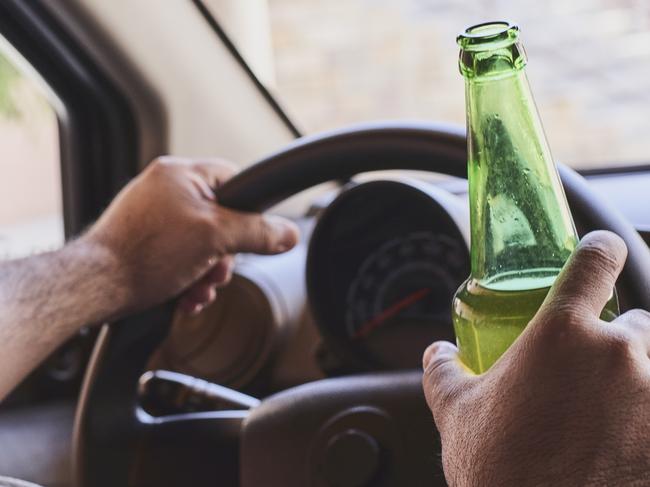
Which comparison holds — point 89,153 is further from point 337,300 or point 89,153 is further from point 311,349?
point 337,300

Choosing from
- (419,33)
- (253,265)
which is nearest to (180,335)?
(253,265)

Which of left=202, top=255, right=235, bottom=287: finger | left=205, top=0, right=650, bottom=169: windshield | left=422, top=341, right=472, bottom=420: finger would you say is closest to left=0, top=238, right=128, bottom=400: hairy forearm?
left=202, top=255, right=235, bottom=287: finger

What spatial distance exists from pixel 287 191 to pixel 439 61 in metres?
0.82

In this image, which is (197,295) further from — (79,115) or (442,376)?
(79,115)

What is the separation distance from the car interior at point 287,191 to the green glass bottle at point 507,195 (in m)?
0.12

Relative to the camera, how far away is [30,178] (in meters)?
2.17

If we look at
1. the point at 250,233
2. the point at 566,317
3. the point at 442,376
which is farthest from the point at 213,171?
the point at 566,317

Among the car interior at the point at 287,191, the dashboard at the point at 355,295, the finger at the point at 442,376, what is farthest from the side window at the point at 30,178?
the finger at the point at 442,376

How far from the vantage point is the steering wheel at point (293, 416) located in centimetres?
102

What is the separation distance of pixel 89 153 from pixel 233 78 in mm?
343

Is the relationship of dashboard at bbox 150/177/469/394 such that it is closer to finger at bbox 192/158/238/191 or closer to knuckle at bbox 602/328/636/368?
finger at bbox 192/158/238/191

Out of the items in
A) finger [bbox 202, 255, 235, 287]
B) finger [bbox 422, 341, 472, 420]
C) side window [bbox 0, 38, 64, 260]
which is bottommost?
side window [bbox 0, 38, 64, 260]

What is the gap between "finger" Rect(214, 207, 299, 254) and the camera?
1169mm

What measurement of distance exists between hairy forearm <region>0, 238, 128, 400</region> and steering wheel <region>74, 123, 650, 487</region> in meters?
0.04
